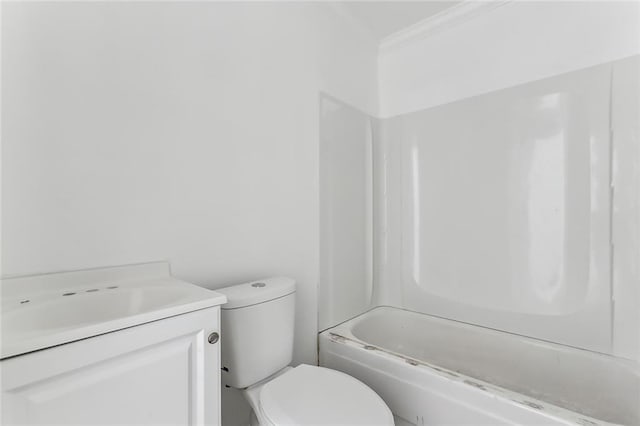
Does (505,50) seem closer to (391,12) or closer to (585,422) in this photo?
(391,12)

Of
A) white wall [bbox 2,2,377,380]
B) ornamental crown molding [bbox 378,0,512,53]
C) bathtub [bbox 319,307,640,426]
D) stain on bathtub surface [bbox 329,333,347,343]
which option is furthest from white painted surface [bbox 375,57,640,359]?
white wall [bbox 2,2,377,380]

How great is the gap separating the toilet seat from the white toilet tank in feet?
0.29

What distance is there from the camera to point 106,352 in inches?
23.3

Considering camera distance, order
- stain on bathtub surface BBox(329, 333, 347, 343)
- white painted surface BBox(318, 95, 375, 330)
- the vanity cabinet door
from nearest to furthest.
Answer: the vanity cabinet door → stain on bathtub surface BBox(329, 333, 347, 343) → white painted surface BBox(318, 95, 375, 330)

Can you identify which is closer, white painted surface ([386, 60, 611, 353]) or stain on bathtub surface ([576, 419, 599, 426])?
stain on bathtub surface ([576, 419, 599, 426])

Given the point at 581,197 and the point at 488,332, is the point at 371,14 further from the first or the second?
the point at 488,332

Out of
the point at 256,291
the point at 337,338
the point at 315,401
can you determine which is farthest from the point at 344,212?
the point at 315,401

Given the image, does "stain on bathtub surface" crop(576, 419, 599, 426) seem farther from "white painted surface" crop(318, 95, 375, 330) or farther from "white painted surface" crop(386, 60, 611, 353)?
"white painted surface" crop(318, 95, 375, 330)

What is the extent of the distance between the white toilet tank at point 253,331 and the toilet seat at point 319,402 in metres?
0.09

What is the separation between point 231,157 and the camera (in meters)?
1.26

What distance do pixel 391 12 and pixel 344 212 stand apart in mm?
1298

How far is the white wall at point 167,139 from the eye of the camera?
2.65 feet

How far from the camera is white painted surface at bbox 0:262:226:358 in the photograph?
55cm

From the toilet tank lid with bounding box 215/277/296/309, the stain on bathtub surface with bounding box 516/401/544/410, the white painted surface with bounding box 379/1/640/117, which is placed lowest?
the stain on bathtub surface with bounding box 516/401/544/410
